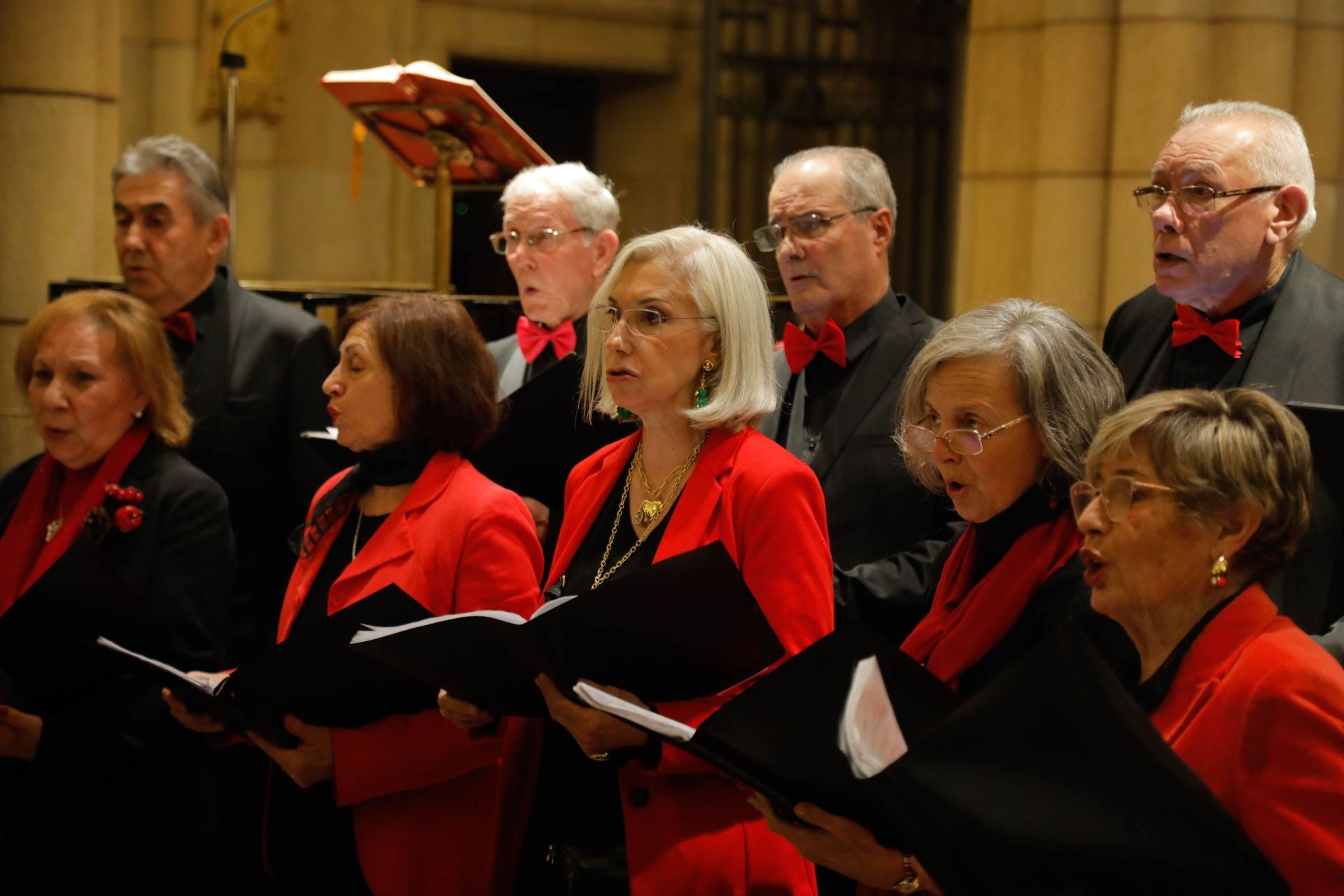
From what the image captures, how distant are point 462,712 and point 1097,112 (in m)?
3.85

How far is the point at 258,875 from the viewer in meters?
3.32

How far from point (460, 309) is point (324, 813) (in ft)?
3.13

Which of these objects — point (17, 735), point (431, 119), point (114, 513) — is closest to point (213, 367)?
point (114, 513)

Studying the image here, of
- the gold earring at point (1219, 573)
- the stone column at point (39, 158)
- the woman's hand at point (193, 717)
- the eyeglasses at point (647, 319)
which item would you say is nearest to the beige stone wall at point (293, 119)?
the stone column at point (39, 158)

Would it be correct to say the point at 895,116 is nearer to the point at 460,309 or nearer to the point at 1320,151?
the point at 1320,151

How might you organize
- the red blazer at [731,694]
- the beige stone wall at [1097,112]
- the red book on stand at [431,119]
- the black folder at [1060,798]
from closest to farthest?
the black folder at [1060,798] < the red blazer at [731,694] < the red book on stand at [431,119] < the beige stone wall at [1097,112]

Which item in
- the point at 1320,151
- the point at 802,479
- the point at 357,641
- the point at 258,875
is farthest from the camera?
the point at 1320,151

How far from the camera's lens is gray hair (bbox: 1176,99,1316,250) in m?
2.78

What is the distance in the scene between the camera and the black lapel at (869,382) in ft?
10.2

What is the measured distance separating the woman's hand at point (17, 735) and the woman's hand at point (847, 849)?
66.7 inches

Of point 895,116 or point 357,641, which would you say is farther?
point 895,116

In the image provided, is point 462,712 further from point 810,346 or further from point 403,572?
point 810,346

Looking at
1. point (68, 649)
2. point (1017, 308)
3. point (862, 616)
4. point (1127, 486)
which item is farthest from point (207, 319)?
point (1127, 486)

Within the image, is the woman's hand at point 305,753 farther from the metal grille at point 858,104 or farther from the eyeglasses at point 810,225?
the metal grille at point 858,104
